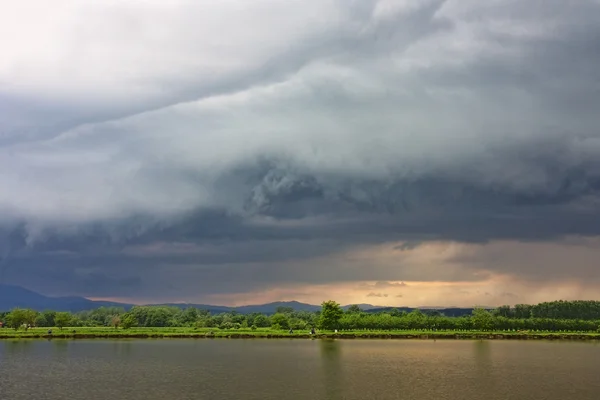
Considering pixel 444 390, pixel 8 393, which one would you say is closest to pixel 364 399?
pixel 444 390

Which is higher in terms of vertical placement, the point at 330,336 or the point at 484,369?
the point at 484,369

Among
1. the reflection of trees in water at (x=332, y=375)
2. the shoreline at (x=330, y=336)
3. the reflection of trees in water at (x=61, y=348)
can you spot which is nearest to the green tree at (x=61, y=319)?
the shoreline at (x=330, y=336)

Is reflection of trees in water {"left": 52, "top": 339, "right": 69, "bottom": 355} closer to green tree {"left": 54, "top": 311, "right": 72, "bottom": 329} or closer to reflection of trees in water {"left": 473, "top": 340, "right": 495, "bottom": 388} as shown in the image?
green tree {"left": 54, "top": 311, "right": 72, "bottom": 329}

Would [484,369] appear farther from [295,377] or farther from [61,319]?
[61,319]

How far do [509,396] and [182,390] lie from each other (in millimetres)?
33912

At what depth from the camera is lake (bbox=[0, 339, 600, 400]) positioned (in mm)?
54750

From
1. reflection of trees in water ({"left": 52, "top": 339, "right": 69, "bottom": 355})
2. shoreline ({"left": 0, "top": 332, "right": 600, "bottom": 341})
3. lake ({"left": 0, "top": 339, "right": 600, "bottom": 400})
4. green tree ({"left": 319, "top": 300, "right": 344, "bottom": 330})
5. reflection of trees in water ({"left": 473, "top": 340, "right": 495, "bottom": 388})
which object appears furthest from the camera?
green tree ({"left": 319, "top": 300, "right": 344, "bottom": 330})

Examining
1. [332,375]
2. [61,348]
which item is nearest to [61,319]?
[61,348]

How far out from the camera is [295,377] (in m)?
66.8

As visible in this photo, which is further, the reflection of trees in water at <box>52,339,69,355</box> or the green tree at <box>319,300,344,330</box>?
the green tree at <box>319,300,344,330</box>

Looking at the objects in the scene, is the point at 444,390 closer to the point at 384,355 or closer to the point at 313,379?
the point at 313,379

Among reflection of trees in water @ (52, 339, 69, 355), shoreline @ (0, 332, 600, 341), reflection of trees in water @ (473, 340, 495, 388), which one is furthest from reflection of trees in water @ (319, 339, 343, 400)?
shoreline @ (0, 332, 600, 341)

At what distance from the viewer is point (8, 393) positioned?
53500mm

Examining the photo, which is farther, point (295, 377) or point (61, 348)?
point (61, 348)
